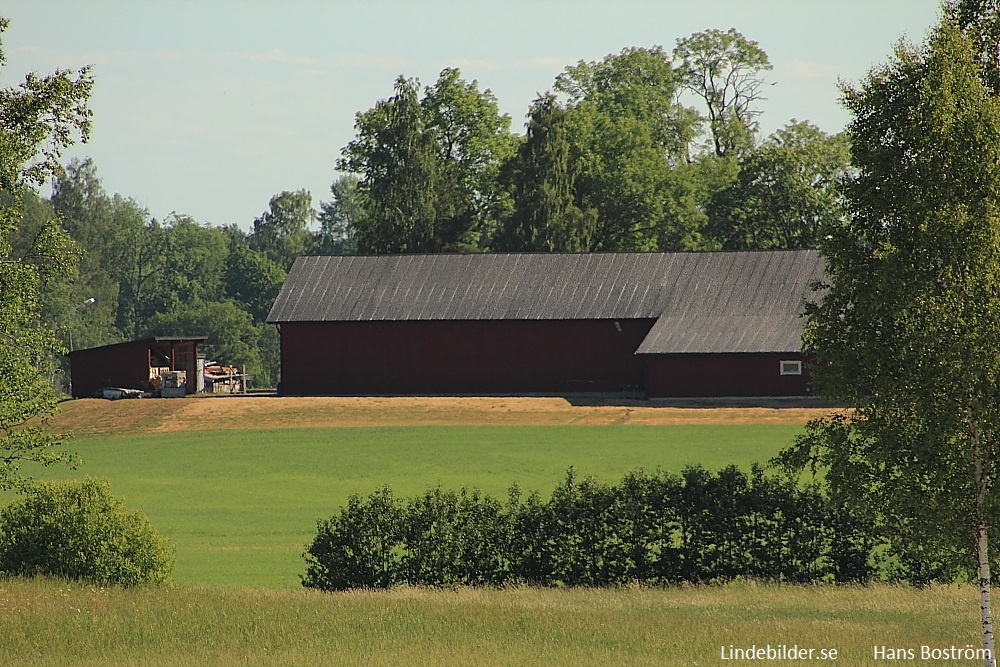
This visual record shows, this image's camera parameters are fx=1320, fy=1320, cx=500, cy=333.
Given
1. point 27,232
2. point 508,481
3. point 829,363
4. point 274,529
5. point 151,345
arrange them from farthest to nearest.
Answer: point 27,232, point 151,345, point 508,481, point 274,529, point 829,363

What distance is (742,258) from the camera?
58750mm

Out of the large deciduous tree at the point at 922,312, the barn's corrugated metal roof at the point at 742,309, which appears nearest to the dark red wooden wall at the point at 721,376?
the barn's corrugated metal roof at the point at 742,309

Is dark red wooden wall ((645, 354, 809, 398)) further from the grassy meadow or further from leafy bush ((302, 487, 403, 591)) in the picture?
leafy bush ((302, 487, 403, 591))

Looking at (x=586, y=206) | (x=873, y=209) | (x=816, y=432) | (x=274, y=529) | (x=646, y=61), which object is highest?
(x=646, y=61)

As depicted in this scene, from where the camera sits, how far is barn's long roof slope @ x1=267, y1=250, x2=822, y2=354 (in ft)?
182

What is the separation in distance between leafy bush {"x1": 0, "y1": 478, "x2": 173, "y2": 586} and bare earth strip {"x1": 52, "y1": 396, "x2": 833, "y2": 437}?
25922 mm

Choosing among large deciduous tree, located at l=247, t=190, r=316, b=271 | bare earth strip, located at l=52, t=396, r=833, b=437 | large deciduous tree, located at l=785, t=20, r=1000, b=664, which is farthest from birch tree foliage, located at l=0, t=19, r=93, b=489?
large deciduous tree, located at l=247, t=190, r=316, b=271

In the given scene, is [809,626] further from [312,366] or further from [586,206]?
[586,206]

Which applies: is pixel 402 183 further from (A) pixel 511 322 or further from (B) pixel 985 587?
(B) pixel 985 587

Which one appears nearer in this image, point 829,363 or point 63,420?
point 829,363

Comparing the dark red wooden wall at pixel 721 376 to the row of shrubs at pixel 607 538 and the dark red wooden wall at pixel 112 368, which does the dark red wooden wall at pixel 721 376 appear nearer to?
the dark red wooden wall at pixel 112 368

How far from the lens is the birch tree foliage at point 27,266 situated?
17969 millimetres

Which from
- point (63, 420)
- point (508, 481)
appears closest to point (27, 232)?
point (63, 420)

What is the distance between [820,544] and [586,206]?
58221mm
